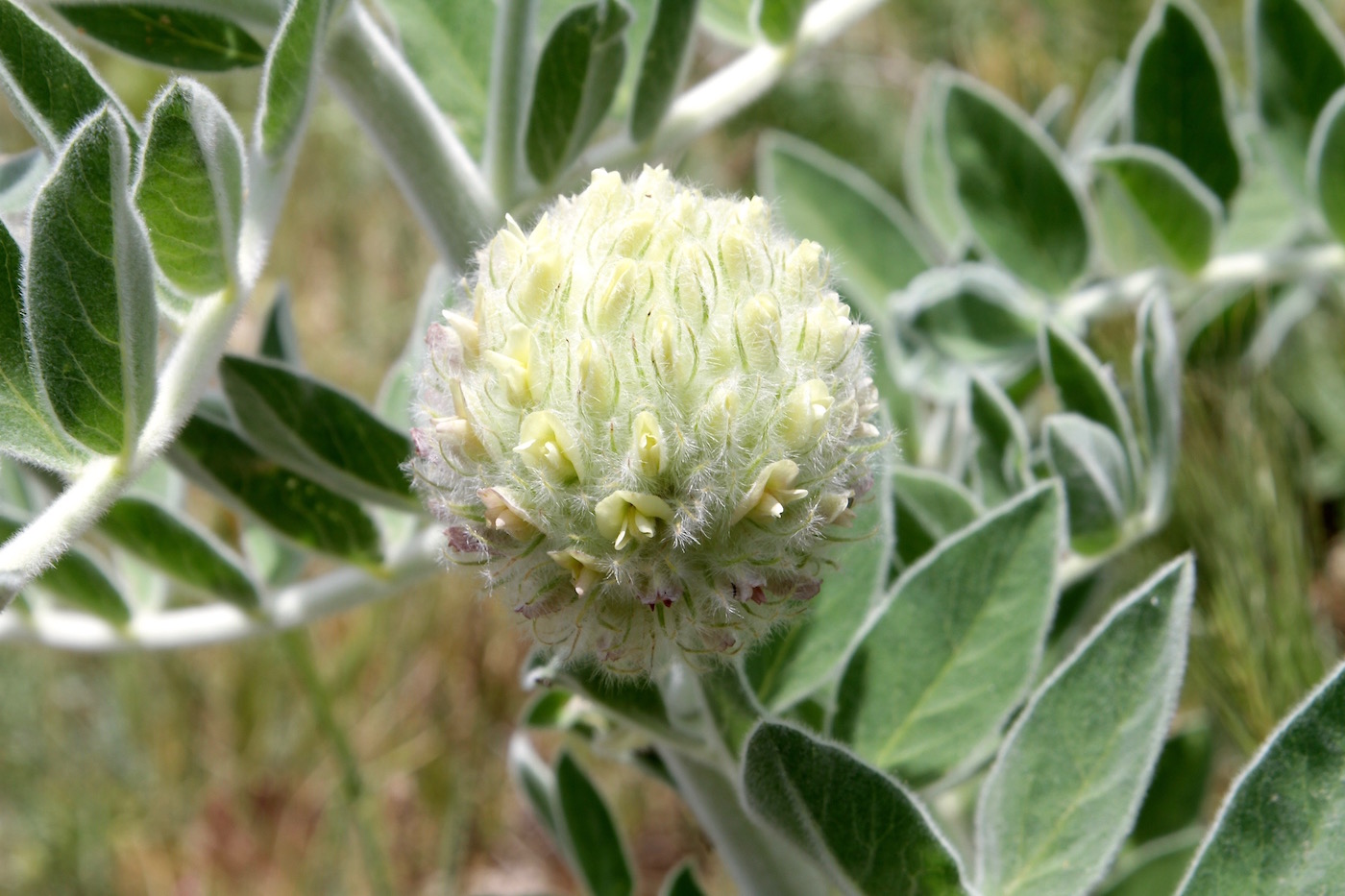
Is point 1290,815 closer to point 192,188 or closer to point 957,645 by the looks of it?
point 957,645

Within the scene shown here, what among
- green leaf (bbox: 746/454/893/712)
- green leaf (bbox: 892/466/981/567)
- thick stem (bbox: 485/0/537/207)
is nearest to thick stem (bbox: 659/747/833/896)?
green leaf (bbox: 746/454/893/712)

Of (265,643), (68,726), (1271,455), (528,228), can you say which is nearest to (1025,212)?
(1271,455)

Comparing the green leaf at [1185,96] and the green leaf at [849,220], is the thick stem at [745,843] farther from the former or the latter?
the green leaf at [1185,96]

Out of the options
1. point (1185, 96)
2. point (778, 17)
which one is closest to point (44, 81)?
point (778, 17)

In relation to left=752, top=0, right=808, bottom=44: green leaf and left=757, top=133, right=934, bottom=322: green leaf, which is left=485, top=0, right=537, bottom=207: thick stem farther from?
left=757, top=133, right=934, bottom=322: green leaf

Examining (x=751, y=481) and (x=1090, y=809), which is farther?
(x=1090, y=809)

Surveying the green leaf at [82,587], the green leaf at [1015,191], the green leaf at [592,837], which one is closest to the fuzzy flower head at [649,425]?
the green leaf at [82,587]

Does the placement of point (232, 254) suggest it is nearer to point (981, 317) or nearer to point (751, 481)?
point (751, 481)
